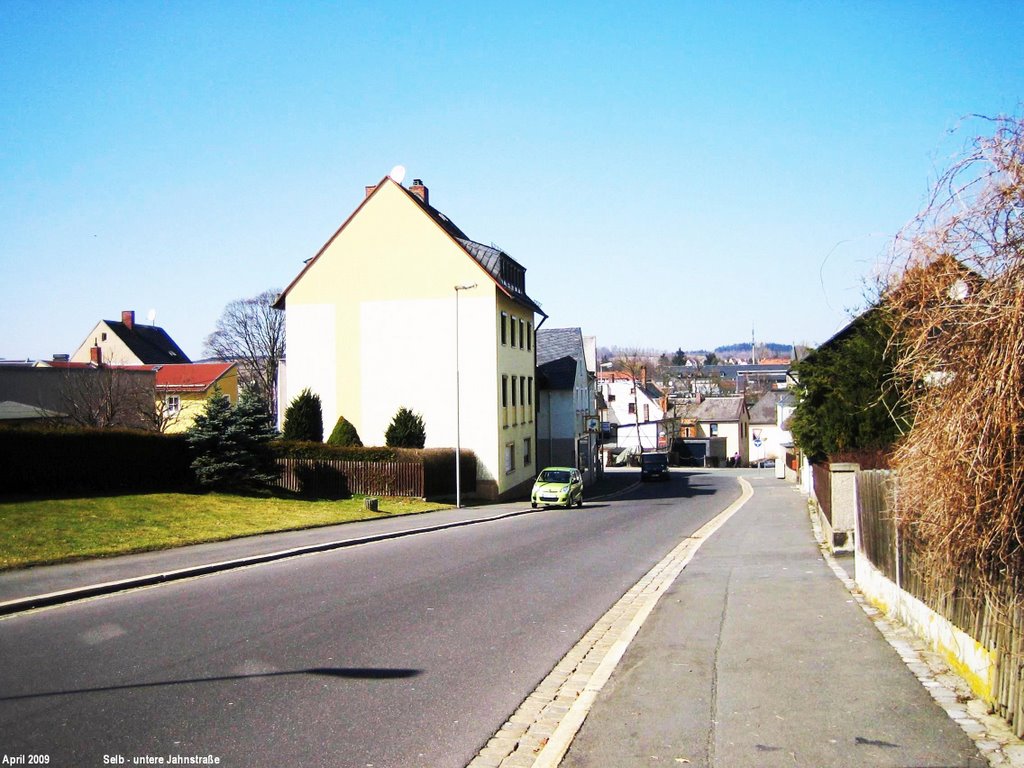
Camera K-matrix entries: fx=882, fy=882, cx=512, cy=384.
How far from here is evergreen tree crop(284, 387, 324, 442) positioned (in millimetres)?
36906

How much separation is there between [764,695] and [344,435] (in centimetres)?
2961

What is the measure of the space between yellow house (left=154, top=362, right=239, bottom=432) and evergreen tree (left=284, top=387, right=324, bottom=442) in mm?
21489

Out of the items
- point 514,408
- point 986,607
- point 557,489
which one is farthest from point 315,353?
point 986,607

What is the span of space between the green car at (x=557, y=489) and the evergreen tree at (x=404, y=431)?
5.33m

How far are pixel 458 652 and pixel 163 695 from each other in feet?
9.72

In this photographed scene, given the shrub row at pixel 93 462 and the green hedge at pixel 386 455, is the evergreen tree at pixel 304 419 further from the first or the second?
the shrub row at pixel 93 462

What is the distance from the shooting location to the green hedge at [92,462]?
69.5ft

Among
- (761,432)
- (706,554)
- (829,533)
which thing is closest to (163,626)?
(706,554)

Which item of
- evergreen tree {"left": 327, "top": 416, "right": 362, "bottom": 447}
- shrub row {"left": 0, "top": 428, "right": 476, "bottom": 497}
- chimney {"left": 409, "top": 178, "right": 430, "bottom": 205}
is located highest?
chimney {"left": 409, "top": 178, "right": 430, "bottom": 205}

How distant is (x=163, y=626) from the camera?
1006 cm

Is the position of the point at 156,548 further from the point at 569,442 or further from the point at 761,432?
the point at 761,432

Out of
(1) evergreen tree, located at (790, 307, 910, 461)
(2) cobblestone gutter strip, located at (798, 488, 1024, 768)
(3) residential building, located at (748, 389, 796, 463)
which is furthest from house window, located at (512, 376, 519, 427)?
(3) residential building, located at (748, 389, 796, 463)

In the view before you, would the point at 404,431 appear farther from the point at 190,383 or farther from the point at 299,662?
the point at 190,383

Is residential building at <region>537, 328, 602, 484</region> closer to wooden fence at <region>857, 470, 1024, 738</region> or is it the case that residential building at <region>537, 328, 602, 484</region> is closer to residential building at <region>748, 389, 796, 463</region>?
residential building at <region>748, 389, 796, 463</region>
